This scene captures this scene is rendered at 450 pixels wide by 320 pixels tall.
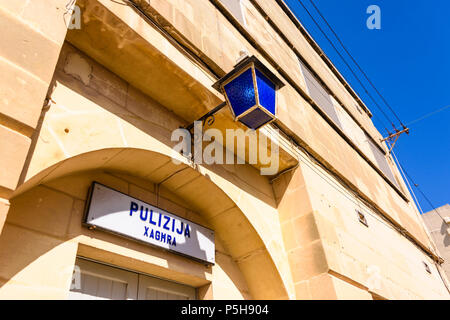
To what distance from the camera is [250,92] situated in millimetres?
2904

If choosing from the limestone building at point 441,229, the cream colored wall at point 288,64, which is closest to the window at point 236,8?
the cream colored wall at point 288,64

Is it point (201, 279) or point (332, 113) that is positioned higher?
→ point (332, 113)

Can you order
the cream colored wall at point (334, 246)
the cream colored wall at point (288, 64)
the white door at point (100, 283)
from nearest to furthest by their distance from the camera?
the white door at point (100, 283) → the cream colored wall at point (288, 64) → the cream colored wall at point (334, 246)

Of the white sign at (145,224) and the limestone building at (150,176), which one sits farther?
→ the white sign at (145,224)

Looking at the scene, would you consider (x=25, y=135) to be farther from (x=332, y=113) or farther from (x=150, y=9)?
(x=332, y=113)

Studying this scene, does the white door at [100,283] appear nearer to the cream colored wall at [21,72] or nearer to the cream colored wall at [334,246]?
the cream colored wall at [21,72]

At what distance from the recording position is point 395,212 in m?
7.49

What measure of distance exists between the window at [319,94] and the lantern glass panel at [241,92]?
4.30 metres

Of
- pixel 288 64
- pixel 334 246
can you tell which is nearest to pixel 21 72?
pixel 334 246

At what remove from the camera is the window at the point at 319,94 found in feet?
23.6

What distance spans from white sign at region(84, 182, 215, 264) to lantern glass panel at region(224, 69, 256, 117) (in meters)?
1.21

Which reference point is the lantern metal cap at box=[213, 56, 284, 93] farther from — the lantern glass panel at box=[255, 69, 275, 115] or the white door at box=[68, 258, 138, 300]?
the white door at box=[68, 258, 138, 300]
